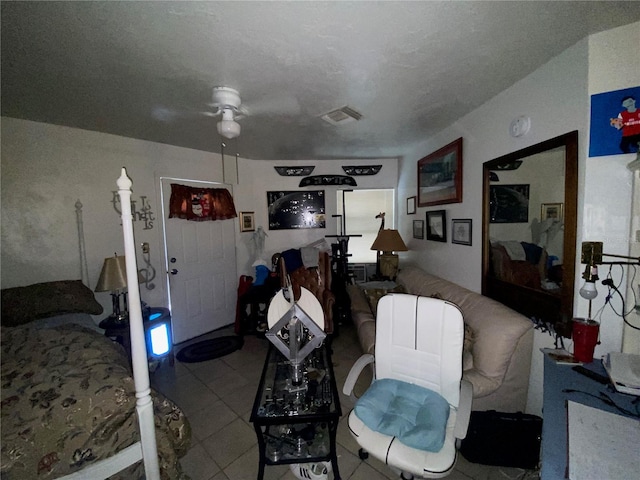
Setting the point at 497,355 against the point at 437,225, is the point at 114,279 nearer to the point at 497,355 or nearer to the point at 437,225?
the point at 497,355

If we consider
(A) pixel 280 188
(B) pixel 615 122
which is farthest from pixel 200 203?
(B) pixel 615 122

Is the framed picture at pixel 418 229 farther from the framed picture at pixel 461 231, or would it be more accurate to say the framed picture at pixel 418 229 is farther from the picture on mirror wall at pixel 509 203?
the picture on mirror wall at pixel 509 203

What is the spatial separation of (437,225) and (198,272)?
3.19 m

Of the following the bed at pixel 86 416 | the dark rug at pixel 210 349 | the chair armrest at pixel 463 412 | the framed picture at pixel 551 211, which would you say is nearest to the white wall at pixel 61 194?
the dark rug at pixel 210 349

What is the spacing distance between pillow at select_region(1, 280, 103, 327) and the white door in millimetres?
976

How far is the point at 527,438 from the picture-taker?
142 centimetres

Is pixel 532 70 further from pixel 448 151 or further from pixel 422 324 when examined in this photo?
pixel 422 324

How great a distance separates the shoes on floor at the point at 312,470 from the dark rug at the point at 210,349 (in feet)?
5.88

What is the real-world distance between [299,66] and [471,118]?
1665 millimetres

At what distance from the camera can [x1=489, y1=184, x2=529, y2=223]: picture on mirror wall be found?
1708 mm

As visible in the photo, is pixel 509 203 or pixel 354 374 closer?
pixel 354 374

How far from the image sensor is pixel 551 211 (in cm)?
150

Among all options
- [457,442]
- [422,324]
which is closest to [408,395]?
[457,442]

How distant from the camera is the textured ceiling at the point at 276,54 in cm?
106
